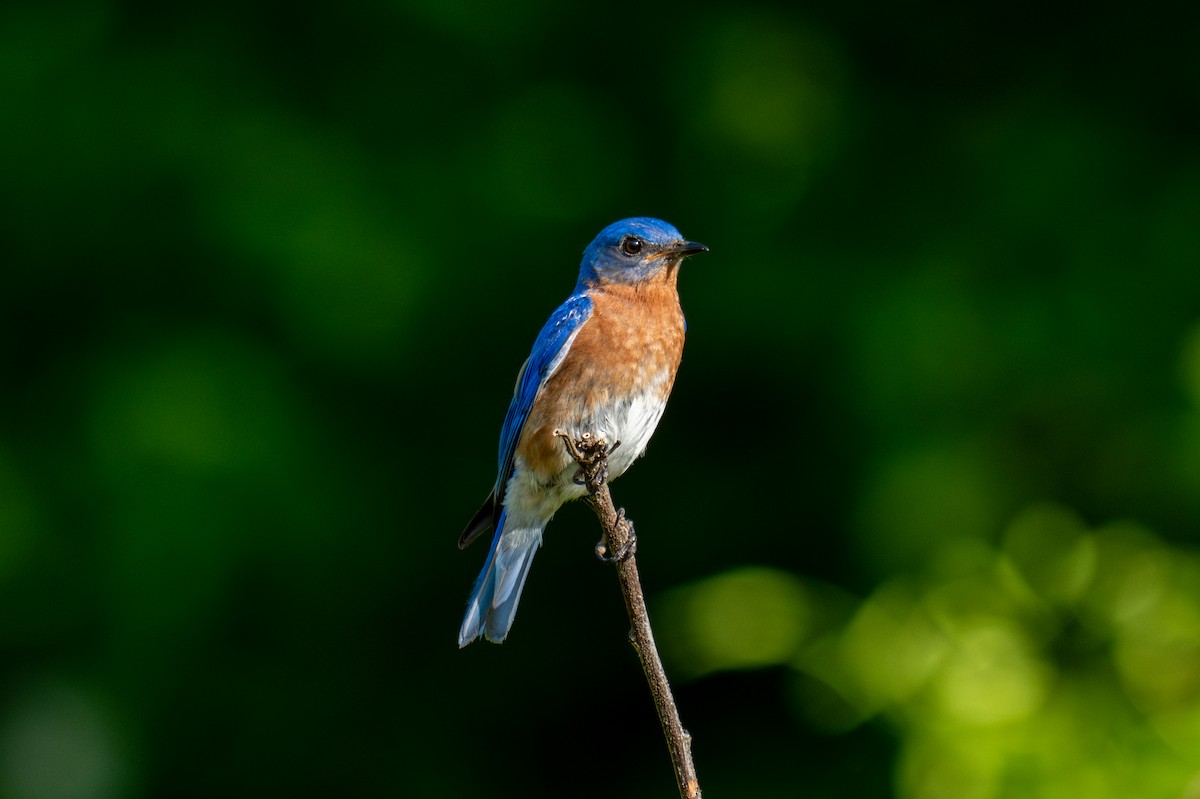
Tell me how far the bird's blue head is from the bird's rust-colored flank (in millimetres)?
154

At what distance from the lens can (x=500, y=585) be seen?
4008 mm

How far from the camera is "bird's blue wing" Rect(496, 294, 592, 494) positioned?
12.9 ft

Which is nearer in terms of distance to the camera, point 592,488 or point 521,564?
point 592,488

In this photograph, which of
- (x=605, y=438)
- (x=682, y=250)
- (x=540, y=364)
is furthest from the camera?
(x=682, y=250)

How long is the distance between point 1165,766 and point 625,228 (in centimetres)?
217

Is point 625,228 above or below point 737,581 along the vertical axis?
above

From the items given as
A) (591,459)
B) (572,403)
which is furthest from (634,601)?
(572,403)

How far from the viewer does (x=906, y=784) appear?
337 centimetres

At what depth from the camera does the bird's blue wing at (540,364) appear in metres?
3.92

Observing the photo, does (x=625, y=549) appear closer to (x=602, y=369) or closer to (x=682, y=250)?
(x=602, y=369)

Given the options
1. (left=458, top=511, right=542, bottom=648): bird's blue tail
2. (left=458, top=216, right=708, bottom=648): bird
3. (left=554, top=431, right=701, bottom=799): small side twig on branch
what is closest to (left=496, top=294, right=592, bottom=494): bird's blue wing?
(left=458, top=216, right=708, bottom=648): bird

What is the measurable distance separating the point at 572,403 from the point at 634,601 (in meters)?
1.40

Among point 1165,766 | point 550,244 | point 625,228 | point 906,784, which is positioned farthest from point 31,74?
point 1165,766

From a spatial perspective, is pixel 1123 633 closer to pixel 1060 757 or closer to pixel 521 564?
pixel 1060 757
